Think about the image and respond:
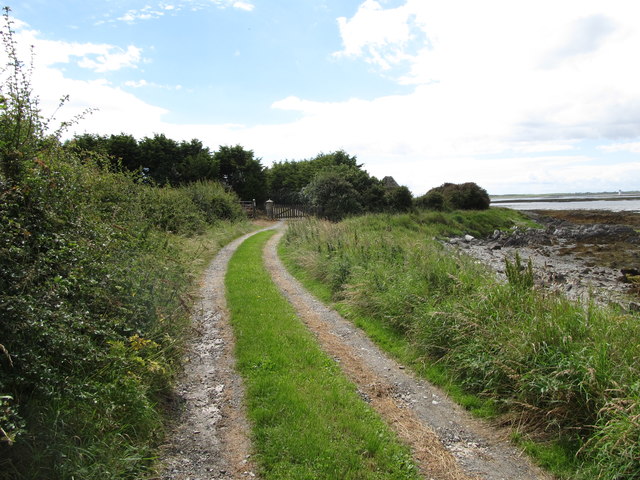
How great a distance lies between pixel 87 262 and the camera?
4.37 metres

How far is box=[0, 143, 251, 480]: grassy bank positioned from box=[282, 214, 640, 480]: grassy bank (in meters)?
4.01

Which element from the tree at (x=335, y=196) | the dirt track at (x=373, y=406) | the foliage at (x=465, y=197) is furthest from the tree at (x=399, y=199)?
the dirt track at (x=373, y=406)

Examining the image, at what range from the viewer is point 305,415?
4695 millimetres

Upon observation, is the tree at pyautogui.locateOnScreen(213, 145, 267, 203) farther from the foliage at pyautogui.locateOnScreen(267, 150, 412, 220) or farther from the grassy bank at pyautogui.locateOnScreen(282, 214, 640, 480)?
the grassy bank at pyautogui.locateOnScreen(282, 214, 640, 480)

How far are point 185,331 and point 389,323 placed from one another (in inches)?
150

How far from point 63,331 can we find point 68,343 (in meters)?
0.11

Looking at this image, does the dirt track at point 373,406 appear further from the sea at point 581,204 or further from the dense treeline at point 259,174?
the sea at point 581,204

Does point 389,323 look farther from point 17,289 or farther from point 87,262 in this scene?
point 17,289

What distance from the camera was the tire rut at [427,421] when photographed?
402 centimetres

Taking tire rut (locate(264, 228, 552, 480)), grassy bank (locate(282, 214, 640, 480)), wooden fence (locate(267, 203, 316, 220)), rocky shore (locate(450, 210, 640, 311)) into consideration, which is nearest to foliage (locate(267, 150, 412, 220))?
rocky shore (locate(450, 210, 640, 311))

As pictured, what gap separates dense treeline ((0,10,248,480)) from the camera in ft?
10.5

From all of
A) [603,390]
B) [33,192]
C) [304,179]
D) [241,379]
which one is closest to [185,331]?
[241,379]

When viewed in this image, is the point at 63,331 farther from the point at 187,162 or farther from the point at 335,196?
the point at 187,162

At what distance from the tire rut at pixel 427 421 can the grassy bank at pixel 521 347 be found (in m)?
0.30
